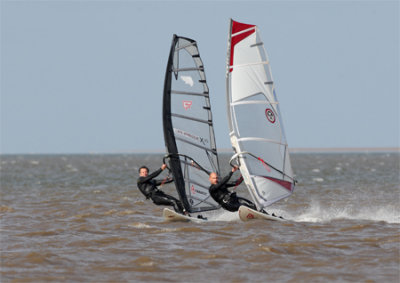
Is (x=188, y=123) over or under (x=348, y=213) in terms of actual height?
over

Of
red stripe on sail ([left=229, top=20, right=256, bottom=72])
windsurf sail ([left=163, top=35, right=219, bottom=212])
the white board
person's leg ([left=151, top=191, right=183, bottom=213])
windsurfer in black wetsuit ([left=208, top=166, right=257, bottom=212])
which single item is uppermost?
red stripe on sail ([left=229, top=20, right=256, bottom=72])

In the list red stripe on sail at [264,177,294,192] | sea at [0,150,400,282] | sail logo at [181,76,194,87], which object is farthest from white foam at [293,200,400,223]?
sail logo at [181,76,194,87]

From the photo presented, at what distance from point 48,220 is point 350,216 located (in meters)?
8.66

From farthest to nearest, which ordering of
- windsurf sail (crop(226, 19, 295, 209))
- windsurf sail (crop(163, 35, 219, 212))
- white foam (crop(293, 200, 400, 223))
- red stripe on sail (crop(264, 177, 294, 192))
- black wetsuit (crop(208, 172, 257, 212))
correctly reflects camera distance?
1. white foam (crop(293, 200, 400, 223))
2. windsurf sail (crop(163, 35, 219, 212))
3. red stripe on sail (crop(264, 177, 294, 192))
4. windsurf sail (crop(226, 19, 295, 209))
5. black wetsuit (crop(208, 172, 257, 212))

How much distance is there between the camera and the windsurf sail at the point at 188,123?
16156 millimetres

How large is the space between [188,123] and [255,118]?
1995 millimetres

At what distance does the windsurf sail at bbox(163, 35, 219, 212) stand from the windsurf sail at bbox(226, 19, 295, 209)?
138 centimetres

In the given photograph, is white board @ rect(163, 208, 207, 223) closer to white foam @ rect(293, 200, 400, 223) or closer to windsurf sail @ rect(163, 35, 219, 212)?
windsurf sail @ rect(163, 35, 219, 212)

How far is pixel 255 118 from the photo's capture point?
Result: 15352mm

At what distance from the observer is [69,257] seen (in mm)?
11445

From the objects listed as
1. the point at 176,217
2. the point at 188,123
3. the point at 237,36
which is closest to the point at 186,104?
the point at 188,123

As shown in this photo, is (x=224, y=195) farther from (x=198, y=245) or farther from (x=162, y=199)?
(x=198, y=245)

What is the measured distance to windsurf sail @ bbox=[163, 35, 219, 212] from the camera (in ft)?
53.0

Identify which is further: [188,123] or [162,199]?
[188,123]
